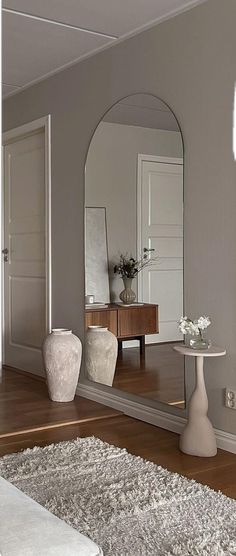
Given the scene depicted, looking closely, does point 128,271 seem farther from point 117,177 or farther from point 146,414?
point 146,414

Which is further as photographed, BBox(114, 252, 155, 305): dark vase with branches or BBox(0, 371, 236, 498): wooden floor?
BBox(114, 252, 155, 305): dark vase with branches

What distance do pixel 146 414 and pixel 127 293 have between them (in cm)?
77

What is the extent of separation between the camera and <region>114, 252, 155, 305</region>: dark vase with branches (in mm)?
3814

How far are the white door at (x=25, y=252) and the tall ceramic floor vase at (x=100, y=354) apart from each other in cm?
84

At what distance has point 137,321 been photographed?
150 inches

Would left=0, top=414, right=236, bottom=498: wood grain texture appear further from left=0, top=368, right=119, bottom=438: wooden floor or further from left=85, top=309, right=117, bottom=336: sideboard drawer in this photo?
left=85, top=309, right=117, bottom=336: sideboard drawer

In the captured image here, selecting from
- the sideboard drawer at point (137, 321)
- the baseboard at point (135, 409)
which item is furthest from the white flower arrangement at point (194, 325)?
the baseboard at point (135, 409)

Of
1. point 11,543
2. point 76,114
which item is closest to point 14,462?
point 11,543

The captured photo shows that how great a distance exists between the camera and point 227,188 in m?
3.14

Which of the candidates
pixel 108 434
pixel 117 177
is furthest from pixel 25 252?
pixel 108 434

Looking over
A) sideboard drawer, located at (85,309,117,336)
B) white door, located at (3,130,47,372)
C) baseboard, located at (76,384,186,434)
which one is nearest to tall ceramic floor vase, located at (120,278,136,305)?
sideboard drawer, located at (85,309,117,336)

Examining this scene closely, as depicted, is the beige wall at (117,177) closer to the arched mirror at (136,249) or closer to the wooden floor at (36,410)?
the arched mirror at (136,249)

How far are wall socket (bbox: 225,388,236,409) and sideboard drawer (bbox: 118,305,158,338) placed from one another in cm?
67

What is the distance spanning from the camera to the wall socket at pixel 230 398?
123 inches
